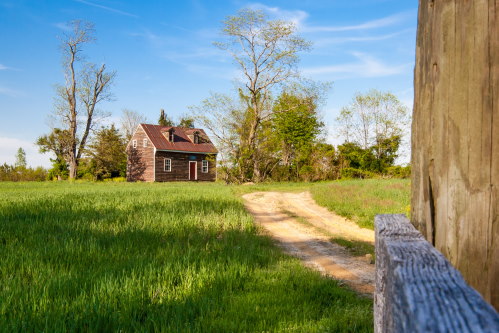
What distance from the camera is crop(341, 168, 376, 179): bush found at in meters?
29.5

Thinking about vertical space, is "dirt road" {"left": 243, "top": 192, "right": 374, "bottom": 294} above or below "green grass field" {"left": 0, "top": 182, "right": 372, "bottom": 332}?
below

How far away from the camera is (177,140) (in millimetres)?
42844

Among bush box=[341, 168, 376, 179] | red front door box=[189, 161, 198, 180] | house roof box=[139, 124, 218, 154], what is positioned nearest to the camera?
bush box=[341, 168, 376, 179]

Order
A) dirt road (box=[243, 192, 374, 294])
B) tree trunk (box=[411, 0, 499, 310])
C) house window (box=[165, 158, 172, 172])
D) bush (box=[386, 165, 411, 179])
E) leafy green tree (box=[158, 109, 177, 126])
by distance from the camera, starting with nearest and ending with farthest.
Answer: tree trunk (box=[411, 0, 499, 310]) → dirt road (box=[243, 192, 374, 294]) → bush (box=[386, 165, 411, 179]) → house window (box=[165, 158, 172, 172]) → leafy green tree (box=[158, 109, 177, 126])

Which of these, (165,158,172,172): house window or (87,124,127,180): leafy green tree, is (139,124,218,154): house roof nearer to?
(165,158,172,172): house window

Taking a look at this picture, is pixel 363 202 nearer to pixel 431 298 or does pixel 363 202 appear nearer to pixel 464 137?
pixel 464 137

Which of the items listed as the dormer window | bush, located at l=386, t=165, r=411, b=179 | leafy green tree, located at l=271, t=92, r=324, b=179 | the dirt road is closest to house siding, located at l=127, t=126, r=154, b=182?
the dormer window

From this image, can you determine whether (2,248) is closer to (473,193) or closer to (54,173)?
(473,193)

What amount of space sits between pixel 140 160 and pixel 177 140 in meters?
5.07

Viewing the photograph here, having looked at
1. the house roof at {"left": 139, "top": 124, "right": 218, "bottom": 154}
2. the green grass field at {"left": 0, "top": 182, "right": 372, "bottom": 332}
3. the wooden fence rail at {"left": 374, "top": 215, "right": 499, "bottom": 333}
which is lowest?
the green grass field at {"left": 0, "top": 182, "right": 372, "bottom": 332}

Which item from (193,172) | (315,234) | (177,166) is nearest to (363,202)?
(315,234)

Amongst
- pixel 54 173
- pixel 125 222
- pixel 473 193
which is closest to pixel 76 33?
pixel 54 173

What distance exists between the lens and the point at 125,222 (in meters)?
7.23

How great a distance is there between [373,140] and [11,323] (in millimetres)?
35955
